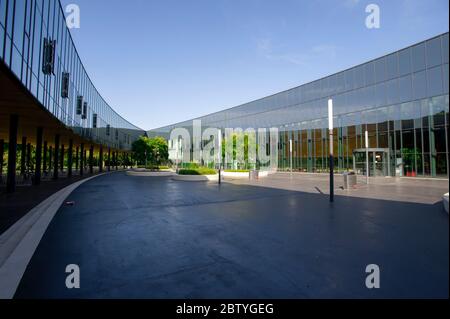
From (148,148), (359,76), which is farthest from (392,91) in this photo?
(148,148)

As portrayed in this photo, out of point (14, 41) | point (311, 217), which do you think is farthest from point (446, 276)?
point (14, 41)

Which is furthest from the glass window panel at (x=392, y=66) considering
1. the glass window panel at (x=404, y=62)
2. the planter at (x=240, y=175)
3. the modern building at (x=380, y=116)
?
the planter at (x=240, y=175)

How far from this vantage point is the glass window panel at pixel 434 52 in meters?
27.4

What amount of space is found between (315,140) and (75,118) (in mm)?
36392

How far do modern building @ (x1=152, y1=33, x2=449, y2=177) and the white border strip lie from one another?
101 ft

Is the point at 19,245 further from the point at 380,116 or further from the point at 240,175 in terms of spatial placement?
the point at 380,116

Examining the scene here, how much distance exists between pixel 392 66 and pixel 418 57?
3.11m

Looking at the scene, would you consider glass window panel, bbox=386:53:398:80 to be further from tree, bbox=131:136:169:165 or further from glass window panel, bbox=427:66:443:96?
tree, bbox=131:136:169:165

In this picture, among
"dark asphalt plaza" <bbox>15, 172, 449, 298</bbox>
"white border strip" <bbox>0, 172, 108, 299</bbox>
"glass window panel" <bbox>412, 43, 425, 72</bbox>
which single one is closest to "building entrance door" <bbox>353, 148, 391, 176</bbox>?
"glass window panel" <bbox>412, 43, 425, 72</bbox>

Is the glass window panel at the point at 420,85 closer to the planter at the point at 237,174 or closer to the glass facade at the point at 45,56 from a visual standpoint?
the planter at the point at 237,174

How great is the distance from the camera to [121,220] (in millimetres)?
8094

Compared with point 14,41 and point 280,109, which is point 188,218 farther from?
point 280,109

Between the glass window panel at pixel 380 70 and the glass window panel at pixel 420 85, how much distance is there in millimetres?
4132

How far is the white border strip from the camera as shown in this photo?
155 inches
